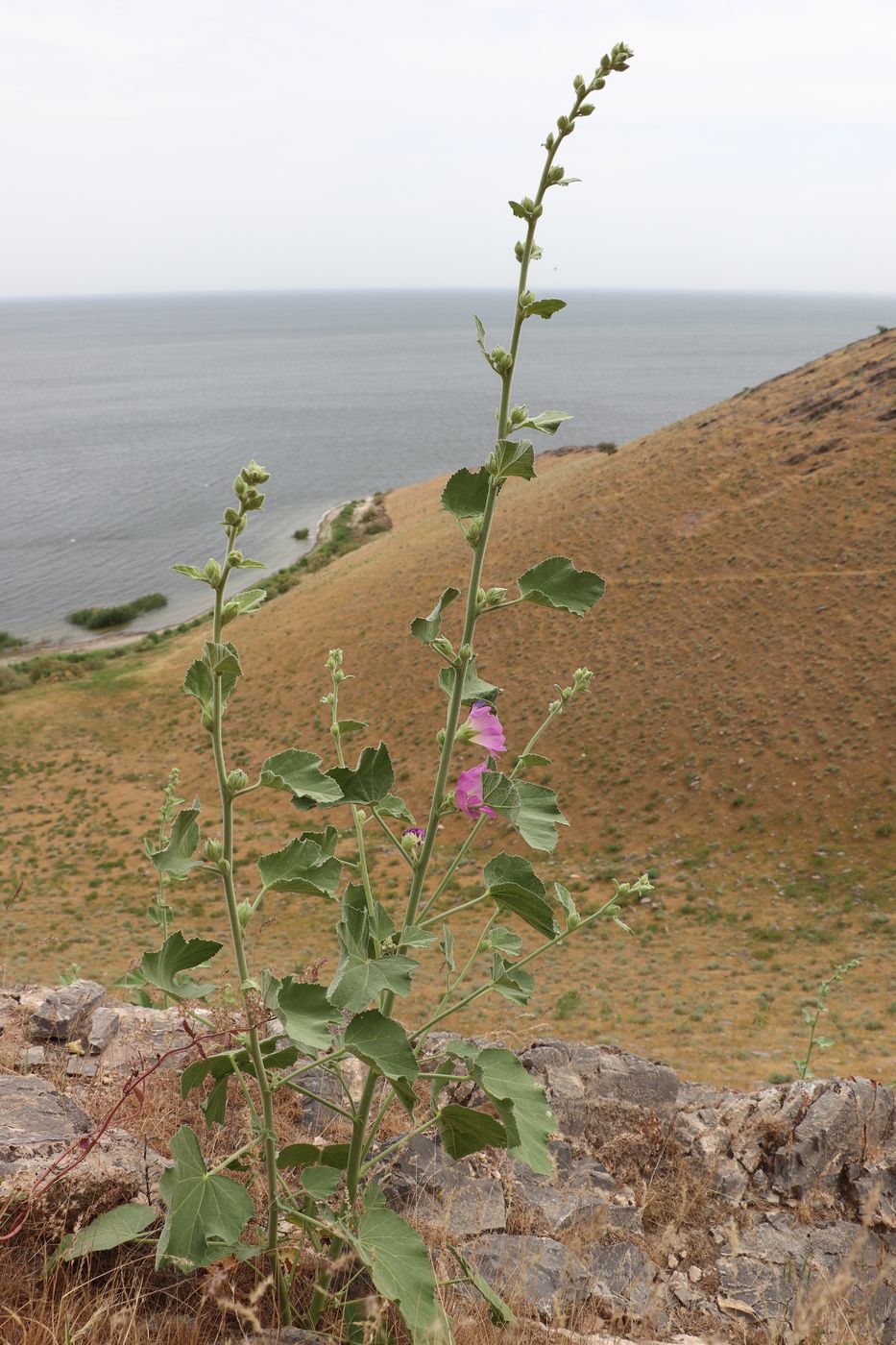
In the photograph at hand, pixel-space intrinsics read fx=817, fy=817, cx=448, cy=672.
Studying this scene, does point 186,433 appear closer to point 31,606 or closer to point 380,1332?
point 31,606

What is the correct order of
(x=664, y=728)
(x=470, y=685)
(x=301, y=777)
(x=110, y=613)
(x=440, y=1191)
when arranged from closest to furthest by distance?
(x=301, y=777), (x=470, y=685), (x=440, y=1191), (x=664, y=728), (x=110, y=613)

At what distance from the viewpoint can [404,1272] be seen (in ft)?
6.04

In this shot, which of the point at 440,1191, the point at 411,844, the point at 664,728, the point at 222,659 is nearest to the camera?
the point at 222,659

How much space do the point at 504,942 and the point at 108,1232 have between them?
128 centimetres

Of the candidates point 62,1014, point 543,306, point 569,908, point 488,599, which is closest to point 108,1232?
point 569,908

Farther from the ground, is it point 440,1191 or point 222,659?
point 222,659

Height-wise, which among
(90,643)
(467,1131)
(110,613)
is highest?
(467,1131)

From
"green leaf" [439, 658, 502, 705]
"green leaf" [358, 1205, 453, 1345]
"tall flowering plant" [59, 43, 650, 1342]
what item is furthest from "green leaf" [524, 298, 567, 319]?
"green leaf" [358, 1205, 453, 1345]

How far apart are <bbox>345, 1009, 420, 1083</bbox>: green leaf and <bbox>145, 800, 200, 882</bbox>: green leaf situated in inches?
19.7

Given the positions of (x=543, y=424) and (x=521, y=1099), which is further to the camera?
(x=521, y=1099)

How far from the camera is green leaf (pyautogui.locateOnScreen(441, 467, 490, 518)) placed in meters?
1.94

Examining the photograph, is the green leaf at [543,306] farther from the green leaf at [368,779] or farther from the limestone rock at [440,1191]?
the limestone rock at [440,1191]

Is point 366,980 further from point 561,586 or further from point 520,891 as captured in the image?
point 561,586

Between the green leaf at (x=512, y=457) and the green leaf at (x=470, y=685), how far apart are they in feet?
1.48
